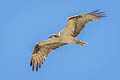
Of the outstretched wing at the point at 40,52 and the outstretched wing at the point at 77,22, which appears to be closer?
the outstretched wing at the point at 77,22

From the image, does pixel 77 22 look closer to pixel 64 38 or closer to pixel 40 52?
pixel 64 38

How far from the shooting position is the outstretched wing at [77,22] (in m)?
26.5

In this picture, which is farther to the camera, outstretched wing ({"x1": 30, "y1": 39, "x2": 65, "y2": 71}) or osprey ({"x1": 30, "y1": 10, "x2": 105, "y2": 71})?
outstretched wing ({"x1": 30, "y1": 39, "x2": 65, "y2": 71})

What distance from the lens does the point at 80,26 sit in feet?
88.6

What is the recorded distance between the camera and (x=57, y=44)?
28125mm

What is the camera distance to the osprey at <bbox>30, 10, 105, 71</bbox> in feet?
87.4

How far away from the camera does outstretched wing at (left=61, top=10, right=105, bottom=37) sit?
86.8 feet

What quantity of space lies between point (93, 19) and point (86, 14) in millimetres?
414

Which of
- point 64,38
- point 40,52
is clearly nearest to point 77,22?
point 64,38

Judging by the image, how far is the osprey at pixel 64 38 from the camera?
87.4 ft

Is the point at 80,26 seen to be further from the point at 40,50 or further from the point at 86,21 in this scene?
the point at 40,50

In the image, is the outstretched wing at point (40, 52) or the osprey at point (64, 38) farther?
the outstretched wing at point (40, 52)

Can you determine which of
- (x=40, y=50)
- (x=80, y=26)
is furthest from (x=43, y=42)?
(x=80, y=26)

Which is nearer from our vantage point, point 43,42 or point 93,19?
point 93,19
